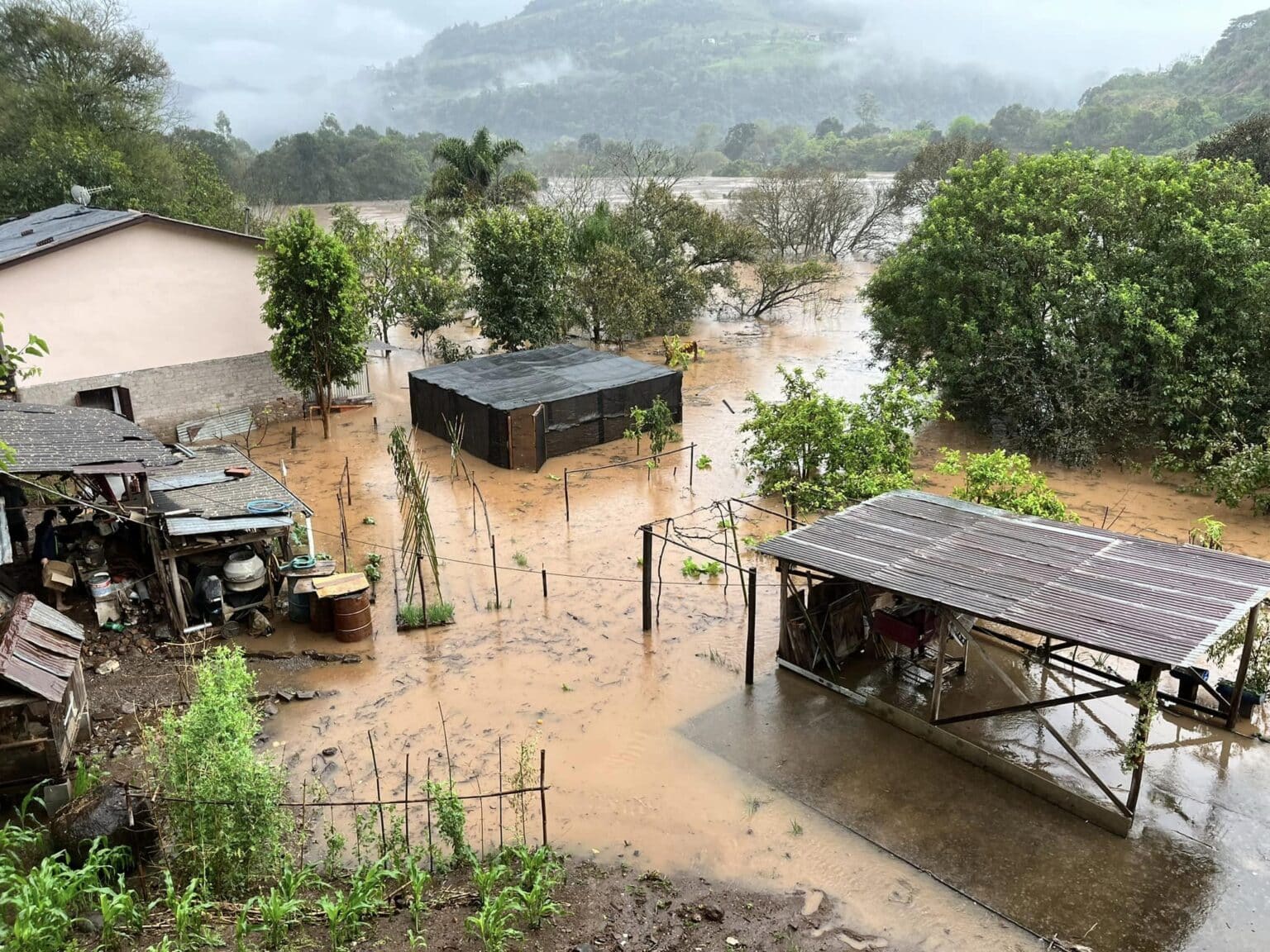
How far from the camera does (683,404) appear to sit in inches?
1114

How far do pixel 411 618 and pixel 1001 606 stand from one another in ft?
28.7

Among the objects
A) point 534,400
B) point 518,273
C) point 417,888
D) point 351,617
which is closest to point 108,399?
point 534,400

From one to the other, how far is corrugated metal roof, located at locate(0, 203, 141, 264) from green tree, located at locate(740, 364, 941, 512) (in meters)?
16.4

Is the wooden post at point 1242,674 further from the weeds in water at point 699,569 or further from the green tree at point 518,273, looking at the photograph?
the green tree at point 518,273

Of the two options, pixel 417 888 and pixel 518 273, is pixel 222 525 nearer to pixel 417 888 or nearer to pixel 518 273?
pixel 417 888

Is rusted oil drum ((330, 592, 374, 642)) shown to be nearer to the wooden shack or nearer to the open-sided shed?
the wooden shack

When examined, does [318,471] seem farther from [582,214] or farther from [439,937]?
[582,214]

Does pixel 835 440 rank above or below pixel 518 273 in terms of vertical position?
below

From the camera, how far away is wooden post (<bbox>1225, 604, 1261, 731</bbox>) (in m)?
10.4

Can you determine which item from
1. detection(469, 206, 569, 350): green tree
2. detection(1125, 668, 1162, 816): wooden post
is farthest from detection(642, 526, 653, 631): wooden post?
detection(469, 206, 569, 350): green tree

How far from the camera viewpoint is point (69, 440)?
531 inches

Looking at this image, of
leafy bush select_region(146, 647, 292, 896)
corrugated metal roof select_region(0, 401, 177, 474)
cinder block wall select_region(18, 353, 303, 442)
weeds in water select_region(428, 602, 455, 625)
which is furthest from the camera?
cinder block wall select_region(18, 353, 303, 442)

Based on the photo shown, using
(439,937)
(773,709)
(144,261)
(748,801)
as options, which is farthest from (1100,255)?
(144,261)

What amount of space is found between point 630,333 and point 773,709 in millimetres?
23708
